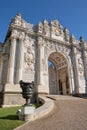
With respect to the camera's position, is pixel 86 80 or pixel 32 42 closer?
pixel 32 42

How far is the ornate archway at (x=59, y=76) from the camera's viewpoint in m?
23.0

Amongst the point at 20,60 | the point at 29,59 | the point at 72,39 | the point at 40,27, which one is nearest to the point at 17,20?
the point at 40,27

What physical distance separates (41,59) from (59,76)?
25.8ft

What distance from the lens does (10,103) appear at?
1384cm

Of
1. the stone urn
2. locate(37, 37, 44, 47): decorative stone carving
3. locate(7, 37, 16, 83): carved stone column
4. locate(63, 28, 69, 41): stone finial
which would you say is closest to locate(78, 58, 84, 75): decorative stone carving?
locate(63, 28, 69, 41): stone finial

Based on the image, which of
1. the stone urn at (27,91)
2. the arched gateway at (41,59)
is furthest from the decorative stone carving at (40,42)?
the stone urn at (27,91)

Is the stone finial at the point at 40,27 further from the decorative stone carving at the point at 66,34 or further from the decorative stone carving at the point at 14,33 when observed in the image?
the decorative stone carving at the point at 66,34

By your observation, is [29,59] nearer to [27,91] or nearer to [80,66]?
[80,66]

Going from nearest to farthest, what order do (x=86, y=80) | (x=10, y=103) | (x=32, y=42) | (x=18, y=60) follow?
(x=10, y=103)
(x=18, y=60)
(x=32, y=42)
(x=86, y=80)

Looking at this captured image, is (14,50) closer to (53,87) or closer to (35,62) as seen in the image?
(35,62)

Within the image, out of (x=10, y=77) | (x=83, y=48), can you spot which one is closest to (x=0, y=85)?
(x=10, y=77)

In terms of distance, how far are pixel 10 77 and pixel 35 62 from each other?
16.6ft

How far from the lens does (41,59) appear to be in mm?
19125

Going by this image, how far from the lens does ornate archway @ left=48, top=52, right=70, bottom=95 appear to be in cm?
2296
